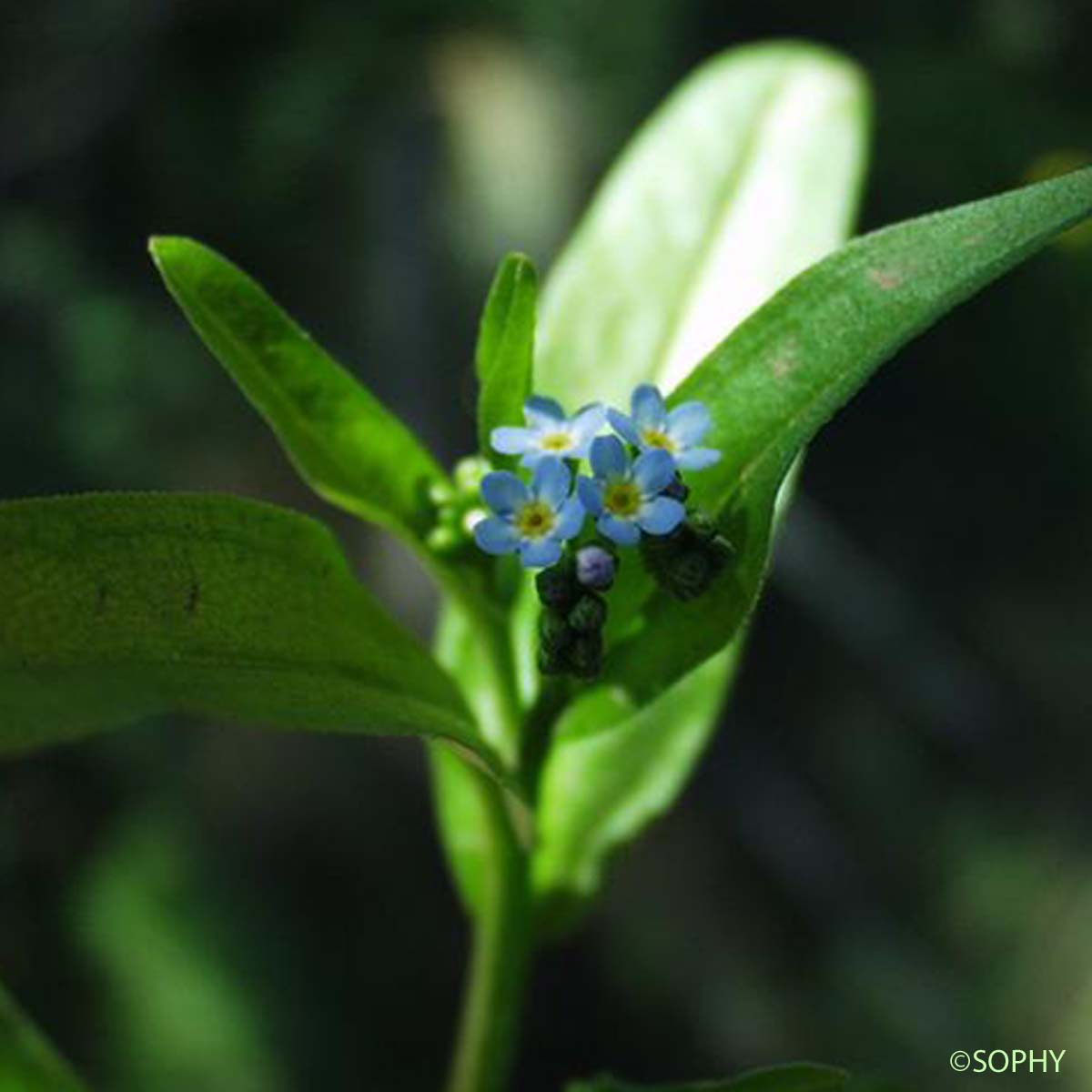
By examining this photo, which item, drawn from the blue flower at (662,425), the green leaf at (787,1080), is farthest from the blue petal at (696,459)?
the green leaf at (787,1080)

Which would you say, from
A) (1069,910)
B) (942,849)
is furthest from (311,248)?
(1069,910)

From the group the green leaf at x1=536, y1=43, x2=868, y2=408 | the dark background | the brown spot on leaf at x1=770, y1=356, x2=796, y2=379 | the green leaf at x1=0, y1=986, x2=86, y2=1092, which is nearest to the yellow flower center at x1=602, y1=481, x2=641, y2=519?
the brown spot on leaf at x1=770, y1=356, x2=796, y2=379

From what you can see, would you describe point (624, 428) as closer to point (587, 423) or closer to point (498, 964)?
point (587, 423)

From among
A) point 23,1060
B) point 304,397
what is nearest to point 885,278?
point 304,397

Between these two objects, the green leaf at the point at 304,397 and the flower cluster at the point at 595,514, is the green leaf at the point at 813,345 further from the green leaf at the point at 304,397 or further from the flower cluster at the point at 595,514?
the green leaf at the point at 304,397

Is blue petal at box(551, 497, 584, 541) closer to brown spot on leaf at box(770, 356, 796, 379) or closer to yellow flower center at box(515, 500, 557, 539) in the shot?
yellow flower center at box(515, 500, 557, 539)

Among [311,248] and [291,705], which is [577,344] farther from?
[311,248]
